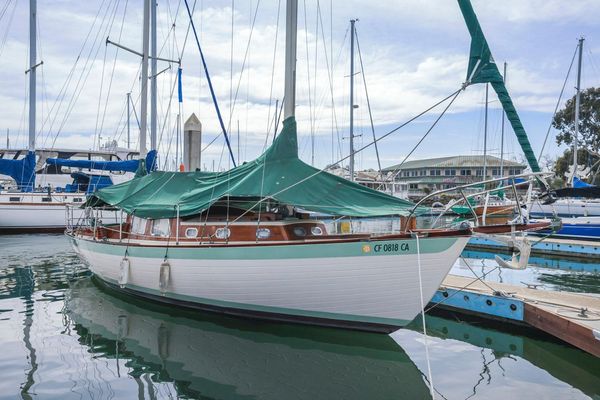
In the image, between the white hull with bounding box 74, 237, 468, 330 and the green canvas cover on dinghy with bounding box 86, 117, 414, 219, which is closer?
the white hull with bounding box 74, 237, 468, 330

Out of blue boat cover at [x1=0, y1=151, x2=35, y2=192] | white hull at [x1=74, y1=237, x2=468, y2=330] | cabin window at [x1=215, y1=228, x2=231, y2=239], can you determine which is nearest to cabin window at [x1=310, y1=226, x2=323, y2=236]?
cabin window at [x1=215, y1=228, x2=231, y2=239]

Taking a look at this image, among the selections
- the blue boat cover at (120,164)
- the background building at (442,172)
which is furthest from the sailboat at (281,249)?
the background building at (442,172)

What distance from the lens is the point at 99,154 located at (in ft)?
130

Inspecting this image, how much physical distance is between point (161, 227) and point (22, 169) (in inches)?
941

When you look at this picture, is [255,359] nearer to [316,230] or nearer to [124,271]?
[316,230]

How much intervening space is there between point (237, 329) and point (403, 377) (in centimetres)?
358

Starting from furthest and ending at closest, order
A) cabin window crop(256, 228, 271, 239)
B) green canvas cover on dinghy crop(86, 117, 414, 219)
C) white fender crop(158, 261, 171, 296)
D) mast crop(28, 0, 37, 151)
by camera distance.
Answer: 1. mast crop(28, 0, 37, 151)
2. cabin window crop(256, 228, 271, 239)
3. white fender crop(158, 261, 171, 296)
4. green canvas cover on dinghy crop(86, 117, 414, 219)

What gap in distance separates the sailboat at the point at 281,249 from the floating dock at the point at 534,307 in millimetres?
2555

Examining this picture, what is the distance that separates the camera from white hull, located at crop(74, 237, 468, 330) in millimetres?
8367

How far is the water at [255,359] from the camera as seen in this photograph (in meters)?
7.24

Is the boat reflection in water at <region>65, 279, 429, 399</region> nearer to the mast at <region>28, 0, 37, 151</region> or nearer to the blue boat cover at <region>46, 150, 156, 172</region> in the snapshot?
the blue boat cover at <region>46, 150, 156, 172</region>

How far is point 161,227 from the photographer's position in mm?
11711

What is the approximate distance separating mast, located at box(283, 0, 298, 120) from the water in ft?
16.1

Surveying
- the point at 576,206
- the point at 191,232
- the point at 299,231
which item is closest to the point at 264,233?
the point at 299,231
